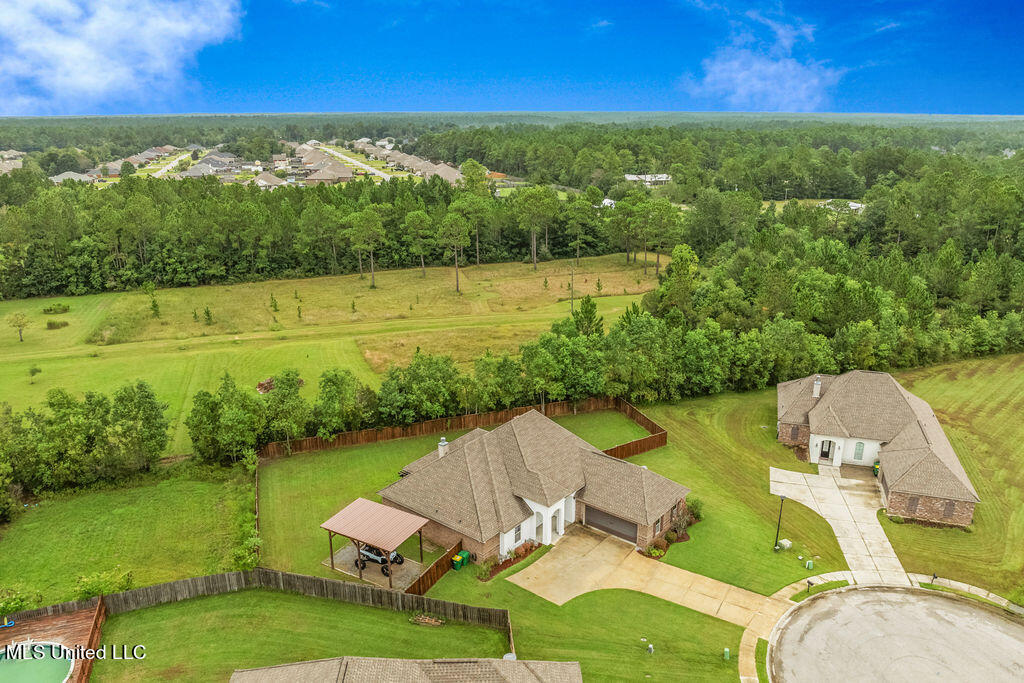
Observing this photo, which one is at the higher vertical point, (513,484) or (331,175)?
(331,175)

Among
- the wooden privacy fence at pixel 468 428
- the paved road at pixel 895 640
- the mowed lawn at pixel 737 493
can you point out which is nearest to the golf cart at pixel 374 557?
the wooden privacy fence at pixel 468 428

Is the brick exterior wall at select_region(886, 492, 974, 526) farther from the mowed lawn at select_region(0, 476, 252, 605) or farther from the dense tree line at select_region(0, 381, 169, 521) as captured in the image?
the dense tree line at select_region(0, 381, 169, 521)

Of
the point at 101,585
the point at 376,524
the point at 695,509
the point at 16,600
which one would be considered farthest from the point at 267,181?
the point at 695,509

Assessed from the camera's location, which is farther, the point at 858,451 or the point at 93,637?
the point at 858,451

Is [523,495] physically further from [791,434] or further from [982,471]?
[982,471]

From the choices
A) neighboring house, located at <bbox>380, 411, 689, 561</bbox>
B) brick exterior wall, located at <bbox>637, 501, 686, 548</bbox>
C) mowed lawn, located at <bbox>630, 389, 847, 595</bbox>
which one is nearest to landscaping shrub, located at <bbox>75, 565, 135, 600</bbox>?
neighboring house, located at <bbox>380, 411, 689, 561</bbox>

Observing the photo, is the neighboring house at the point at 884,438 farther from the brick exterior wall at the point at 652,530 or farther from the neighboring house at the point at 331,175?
the neighboring house at the point at 331,175

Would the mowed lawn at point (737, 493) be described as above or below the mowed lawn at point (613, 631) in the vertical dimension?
above
